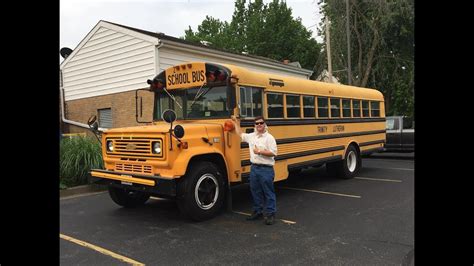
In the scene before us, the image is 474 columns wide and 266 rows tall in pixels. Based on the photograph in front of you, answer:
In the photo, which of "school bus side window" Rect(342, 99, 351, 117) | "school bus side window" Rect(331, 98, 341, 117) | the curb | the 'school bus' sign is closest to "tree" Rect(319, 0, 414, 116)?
"school bus side window" Rect(342, 99, 351, 117)

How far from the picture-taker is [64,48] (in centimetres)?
1689

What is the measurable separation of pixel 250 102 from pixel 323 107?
9.00 ft

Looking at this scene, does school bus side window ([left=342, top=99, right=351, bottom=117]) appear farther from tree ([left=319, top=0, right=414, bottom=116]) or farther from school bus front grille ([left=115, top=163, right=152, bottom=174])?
tree ([left=319, top=0, right=414, bottom=116])

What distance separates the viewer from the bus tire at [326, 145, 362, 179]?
9.84 metres

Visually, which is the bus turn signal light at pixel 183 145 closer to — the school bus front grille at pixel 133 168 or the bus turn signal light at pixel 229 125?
the school bus front grille at pixel 133 168

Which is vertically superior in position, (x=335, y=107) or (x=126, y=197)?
(x=335, y=107)

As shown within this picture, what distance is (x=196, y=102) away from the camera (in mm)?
6863

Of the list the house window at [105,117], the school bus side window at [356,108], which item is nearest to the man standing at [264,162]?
the school bus side window at [356,108]

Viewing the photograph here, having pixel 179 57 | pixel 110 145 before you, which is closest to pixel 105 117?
pixel 179 57

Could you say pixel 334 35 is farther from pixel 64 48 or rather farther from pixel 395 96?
pixel 64 48

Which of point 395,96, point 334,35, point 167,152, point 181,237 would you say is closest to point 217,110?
point 167,152

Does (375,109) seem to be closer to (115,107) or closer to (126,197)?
(126,197)

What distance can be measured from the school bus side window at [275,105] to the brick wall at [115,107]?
5809 millimetres
